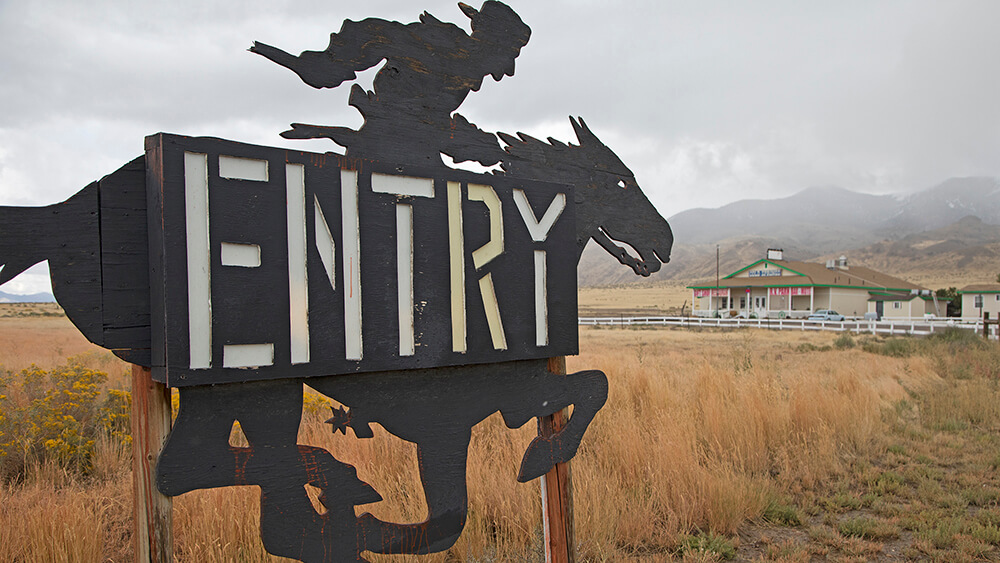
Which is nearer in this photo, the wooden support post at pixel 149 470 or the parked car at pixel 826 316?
the wooden support post at pixel 149 470

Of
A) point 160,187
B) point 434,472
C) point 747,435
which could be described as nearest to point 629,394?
point 747,435

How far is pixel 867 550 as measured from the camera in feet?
12.5

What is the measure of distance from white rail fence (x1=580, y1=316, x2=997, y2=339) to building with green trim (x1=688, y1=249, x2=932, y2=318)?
28.8 feet

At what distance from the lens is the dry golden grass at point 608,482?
9.69 ft

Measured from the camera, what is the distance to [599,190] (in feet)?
9.57

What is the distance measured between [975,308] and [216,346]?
55.5 m

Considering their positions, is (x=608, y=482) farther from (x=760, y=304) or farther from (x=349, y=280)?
(x=760, y=304)

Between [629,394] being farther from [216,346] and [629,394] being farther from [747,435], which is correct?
[216,346]

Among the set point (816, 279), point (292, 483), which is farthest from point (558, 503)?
point (816, 279)

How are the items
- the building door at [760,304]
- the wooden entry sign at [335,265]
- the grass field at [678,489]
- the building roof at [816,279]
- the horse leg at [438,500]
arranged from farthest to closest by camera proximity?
1. the building door at [760,304]
2. the building roof at [816,279]
3. the grass field at [678,489]
4. the horse leg at [438,500]
5. the wooden entry sign at [335,265]

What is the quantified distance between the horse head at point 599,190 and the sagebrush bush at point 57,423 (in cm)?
356

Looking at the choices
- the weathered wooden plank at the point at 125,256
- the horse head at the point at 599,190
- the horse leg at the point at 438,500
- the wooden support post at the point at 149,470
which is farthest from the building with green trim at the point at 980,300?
the weathered wooden plank at the point at 125,256

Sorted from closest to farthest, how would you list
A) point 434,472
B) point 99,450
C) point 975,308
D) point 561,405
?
point 434,472
point 561,405
point 99,450
point 975,308

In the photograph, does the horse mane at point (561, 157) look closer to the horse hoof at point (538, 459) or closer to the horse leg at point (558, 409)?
the horse leg at point (558, 409)
